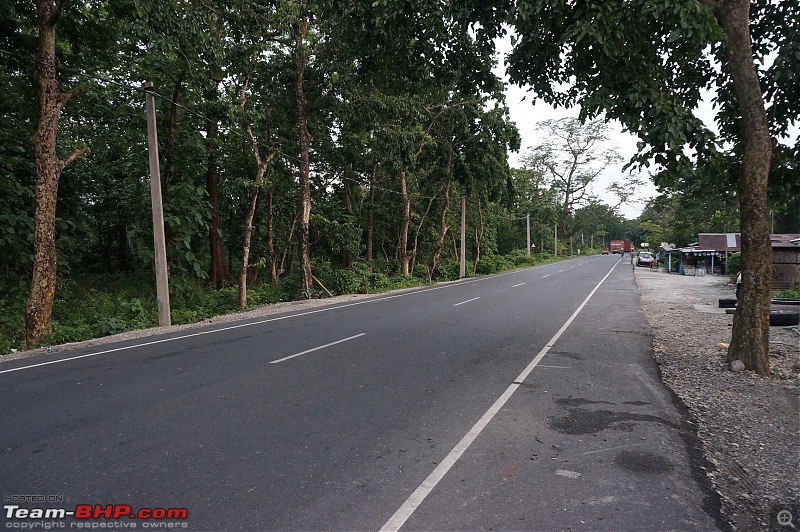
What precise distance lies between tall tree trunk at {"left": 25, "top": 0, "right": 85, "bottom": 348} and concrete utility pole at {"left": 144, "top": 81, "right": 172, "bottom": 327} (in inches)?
68.3

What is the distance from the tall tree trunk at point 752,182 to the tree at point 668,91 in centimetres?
1

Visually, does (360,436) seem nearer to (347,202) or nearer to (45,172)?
(45,172)

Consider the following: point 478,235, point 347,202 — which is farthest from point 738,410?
point 478,235

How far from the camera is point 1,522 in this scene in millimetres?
3203

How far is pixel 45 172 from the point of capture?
38.0 feet

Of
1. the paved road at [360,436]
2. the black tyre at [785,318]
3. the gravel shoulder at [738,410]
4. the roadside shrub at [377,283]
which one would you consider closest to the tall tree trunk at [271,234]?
the roadside shrub at [377,283]

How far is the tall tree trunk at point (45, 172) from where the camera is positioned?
37.2ft

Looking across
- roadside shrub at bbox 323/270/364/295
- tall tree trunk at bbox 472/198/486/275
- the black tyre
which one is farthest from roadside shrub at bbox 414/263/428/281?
the black tyre

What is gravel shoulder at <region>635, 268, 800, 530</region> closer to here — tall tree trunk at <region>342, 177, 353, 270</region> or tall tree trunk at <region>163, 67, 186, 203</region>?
tall tree trunk at <region>163, 67, 186, 203</region>

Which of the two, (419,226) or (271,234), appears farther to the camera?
(419,226)

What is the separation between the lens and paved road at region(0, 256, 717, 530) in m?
3.40

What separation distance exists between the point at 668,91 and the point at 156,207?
1199 centimetres

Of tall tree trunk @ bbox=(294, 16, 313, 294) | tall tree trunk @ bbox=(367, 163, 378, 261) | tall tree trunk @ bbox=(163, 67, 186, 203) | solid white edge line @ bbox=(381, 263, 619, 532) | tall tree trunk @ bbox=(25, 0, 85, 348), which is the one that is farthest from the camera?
tall tree trunk @ bbox=(367, 163, 378, 261)

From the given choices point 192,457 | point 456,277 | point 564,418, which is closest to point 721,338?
point 564,418
